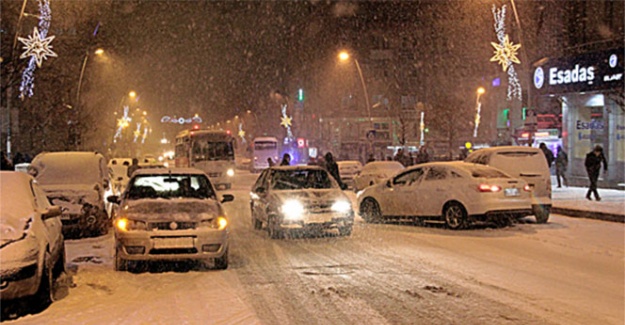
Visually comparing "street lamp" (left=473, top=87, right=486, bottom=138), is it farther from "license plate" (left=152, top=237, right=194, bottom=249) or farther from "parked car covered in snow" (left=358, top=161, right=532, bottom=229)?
"license plate" (left=152, top=237, right=194, bottom=249)

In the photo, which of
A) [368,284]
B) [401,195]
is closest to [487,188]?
[401,195]

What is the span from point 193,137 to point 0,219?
26707 millimetres

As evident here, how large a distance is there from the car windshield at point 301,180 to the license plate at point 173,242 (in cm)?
Answer: 488

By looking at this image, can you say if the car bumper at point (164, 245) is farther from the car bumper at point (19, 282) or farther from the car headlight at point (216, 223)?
the car bumper at point (19, 282)

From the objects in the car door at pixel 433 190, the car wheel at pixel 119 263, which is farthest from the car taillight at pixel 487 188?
the car wheel at pixel 119 263

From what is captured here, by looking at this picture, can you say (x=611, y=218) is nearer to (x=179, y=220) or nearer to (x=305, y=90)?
(x=179, y=220)

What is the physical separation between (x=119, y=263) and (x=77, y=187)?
525cm

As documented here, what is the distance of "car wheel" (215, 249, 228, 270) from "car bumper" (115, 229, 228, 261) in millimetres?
265

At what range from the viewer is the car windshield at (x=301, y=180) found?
14062 mm

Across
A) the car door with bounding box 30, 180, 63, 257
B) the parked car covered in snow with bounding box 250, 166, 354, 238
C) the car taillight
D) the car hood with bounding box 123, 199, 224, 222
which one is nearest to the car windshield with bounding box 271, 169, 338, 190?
the parked car covered in snow with bounding box 250, 166, 354, 238

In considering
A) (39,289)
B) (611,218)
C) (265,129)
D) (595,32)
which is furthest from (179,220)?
(265,129)

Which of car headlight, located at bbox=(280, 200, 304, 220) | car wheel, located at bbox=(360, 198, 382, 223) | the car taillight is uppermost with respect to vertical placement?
the car taillight

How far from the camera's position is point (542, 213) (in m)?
15.7

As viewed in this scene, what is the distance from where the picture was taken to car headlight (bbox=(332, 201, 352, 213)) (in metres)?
12.9
